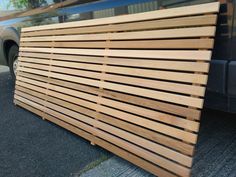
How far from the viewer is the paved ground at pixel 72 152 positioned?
8.00 feet

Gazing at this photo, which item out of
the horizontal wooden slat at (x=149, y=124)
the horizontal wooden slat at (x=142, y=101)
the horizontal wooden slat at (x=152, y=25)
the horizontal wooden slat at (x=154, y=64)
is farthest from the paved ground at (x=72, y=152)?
the horizontal wooden slat at (x=152, y=25)

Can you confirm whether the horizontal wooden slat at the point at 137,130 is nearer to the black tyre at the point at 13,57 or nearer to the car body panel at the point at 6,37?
the car body panel at the point at 6,37

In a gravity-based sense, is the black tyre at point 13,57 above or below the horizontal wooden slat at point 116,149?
above

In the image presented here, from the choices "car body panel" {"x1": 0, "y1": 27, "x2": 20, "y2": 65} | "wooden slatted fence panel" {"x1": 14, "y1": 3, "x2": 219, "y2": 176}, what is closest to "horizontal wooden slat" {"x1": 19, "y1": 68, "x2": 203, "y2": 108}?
"wooden slatted fence panel" {"x1": 14, "y1": 3, "x2": 219, "y2": 176}

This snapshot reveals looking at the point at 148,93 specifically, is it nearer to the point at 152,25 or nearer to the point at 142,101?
the point at 142,101

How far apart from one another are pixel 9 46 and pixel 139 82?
346 cm

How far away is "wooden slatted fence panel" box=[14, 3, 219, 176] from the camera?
204 cm

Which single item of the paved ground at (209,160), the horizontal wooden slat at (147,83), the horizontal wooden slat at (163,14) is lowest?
the paved ground at (209,160)

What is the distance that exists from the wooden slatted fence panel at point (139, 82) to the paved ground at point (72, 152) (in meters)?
0.12

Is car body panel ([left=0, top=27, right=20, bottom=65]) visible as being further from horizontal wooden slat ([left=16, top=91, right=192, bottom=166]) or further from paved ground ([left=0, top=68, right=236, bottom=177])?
horizontal wooden slat ([left=16, top=91, right=192, bottom=166])

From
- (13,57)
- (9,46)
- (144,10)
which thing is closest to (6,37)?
(9,46)

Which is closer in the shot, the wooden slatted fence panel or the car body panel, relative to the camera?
the wooden slatted fence panel

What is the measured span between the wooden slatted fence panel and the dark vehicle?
181mm

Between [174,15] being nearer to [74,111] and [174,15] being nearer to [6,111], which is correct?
[74,111]
